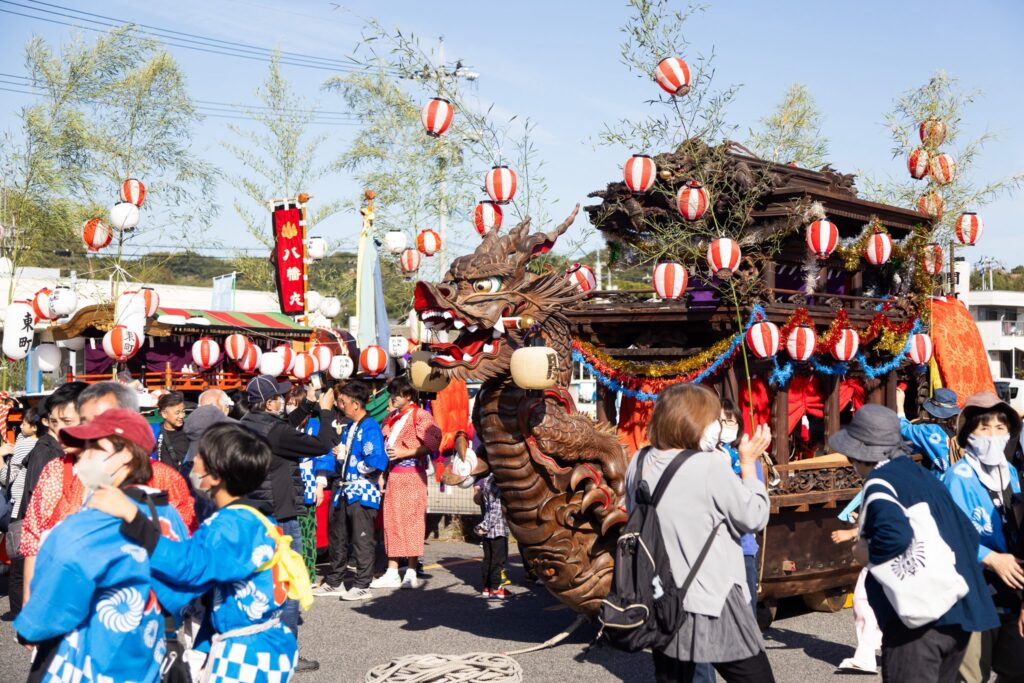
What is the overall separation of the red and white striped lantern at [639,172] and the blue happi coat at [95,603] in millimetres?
5970

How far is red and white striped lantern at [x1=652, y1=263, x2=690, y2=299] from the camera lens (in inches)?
328

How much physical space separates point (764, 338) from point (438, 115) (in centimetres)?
364

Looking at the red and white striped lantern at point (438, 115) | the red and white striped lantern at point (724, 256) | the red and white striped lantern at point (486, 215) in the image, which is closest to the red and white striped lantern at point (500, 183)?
the red and white striped lantern at point (486, 215)

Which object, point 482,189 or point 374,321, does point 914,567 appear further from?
point 374,321

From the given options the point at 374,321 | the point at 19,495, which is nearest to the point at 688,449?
the point at 19,495

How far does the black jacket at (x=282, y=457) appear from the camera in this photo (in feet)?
19.2

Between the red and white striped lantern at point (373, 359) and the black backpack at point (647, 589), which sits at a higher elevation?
the red and white striped lantern at point (373, 359)

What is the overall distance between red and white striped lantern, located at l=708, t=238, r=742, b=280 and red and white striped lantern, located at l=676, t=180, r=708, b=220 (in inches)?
11.1

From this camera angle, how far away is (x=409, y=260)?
14109 millimetres

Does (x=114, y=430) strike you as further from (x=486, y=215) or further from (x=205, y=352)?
(x=205, y=352)

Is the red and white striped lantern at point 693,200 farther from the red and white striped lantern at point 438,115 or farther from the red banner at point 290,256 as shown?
→ the red banner at point 290,256

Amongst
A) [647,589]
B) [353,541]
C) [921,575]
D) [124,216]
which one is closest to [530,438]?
[647,589]

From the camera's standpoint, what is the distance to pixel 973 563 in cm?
347

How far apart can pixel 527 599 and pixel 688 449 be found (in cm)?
472
